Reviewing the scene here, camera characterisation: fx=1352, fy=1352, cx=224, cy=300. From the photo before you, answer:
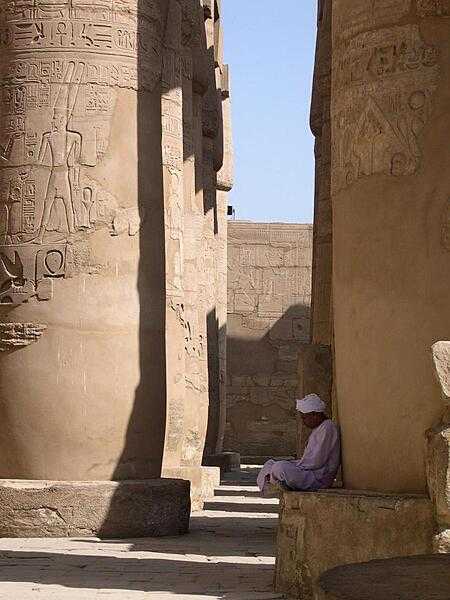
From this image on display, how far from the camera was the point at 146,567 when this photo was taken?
317 inches

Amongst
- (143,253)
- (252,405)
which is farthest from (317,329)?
(252,405)

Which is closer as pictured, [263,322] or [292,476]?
[292,476]

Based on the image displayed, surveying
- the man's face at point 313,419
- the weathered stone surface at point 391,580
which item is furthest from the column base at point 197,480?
the weathered stone surface at point 391,580

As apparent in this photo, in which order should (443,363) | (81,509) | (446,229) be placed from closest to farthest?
(443,363) < (446,229) < (81,509)

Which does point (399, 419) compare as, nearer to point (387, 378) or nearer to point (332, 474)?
point (387, 378)

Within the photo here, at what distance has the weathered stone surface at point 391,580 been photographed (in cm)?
382

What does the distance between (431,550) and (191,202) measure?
945 cm

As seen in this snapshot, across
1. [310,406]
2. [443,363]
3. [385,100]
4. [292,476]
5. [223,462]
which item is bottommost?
[223,462]

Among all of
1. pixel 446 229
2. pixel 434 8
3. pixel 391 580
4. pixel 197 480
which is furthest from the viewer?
pixel 197 480

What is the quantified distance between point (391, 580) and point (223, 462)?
53.5ft

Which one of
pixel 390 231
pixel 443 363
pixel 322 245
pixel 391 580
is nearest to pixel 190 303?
pixel 322 245

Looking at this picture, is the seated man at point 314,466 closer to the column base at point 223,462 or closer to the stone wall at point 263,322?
the column base at point 223,462

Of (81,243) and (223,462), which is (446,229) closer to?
(81,243)

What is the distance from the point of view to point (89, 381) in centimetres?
988
